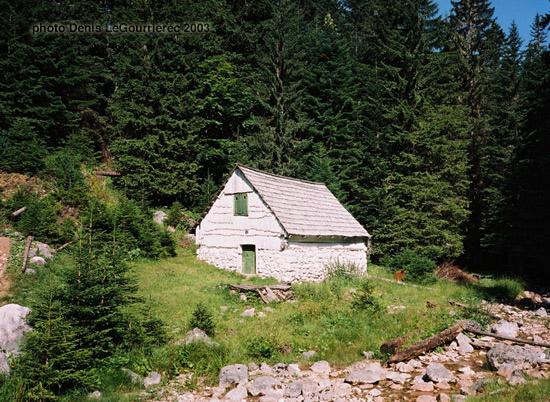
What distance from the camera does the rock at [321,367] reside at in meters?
7.53

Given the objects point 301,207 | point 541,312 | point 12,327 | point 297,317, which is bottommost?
point 541,312

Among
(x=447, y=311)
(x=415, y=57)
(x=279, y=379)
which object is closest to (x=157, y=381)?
(x=279, y=379)

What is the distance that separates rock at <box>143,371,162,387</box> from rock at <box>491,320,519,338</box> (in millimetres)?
8590

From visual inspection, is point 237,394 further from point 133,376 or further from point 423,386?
point 423,386

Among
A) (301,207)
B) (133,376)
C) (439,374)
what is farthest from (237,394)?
(301,207)

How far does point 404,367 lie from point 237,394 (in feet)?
11.4

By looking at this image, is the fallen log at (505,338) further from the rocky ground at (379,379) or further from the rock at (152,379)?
the rock at (152,379)

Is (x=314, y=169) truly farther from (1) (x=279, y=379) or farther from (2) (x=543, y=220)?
(1) (x=279, y=379)

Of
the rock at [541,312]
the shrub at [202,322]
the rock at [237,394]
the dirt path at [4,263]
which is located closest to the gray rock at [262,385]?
the rock at [237,394]

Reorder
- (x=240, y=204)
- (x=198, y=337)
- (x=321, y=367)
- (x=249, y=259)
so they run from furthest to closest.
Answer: (x=240, y=204)
(x=249, y=259)
(x=198, y=337)
(x=321, y=367)

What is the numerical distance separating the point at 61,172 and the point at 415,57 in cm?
2303

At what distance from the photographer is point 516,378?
6.13 meters

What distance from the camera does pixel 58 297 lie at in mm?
6961

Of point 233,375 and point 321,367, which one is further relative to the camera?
point 321,367
